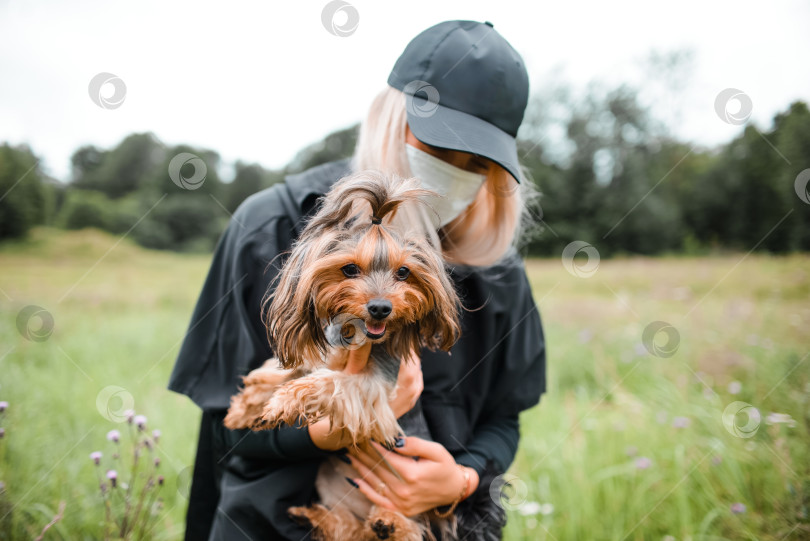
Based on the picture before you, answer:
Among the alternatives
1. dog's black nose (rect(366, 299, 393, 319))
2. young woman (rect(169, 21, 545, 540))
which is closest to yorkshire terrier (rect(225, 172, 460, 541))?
dog's black nose (rect(366, 299, 393, 319))

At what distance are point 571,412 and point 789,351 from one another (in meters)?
2.28

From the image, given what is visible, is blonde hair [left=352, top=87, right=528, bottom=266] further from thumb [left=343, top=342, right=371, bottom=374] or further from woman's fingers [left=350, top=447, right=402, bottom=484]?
woman's fingers [left=350, top=447, right=402, bottom=484]

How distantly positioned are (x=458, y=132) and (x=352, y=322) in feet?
2.97

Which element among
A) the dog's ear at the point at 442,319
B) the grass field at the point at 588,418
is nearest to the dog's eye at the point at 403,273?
the dog's ear at the point at 442,319

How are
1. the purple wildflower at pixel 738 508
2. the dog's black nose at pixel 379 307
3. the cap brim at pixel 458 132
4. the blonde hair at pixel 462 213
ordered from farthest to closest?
the purple wildflower at pixel 738 508
the blonde hair at pixel 462 213
the cap brim at pixel 458 132
the dog's black nose at pixel 379 307

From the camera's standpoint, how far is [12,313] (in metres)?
6.36

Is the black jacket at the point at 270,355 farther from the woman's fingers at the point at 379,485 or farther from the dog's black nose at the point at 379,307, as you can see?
the dog's black nose at the point at 379,307

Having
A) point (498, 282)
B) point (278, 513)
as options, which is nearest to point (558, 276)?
point (498, 282)

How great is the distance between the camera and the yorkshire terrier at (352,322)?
4.99 ft

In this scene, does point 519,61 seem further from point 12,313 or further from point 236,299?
point 12,313

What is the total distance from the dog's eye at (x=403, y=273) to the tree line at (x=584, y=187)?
1182 millimetres

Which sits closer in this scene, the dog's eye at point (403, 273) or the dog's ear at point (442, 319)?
the dog's eye at point (403, 273)

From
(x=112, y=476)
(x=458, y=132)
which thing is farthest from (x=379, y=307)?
(x=112, y=476)

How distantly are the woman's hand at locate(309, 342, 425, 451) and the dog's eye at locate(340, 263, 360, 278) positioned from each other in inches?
14.8
